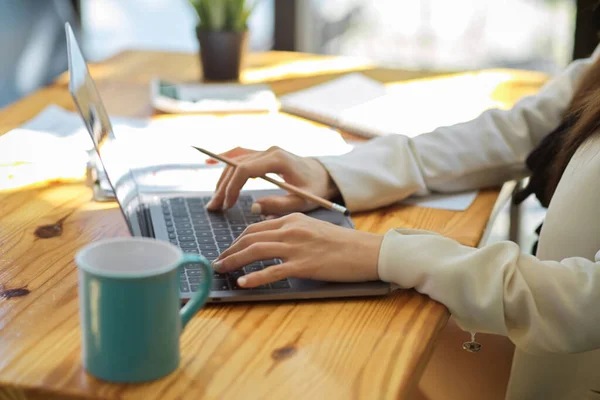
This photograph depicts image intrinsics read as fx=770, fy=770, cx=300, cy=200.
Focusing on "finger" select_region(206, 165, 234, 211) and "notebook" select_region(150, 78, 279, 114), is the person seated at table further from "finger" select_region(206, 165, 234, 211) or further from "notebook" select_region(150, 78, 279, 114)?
"notebook" select_region(150, 78, 279, 114)

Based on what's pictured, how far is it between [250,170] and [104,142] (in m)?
0.21

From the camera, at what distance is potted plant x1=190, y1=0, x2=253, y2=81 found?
1719 mm

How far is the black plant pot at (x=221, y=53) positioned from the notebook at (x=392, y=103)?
200 millimetres

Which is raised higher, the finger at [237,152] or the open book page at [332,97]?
the finger at [237,152]

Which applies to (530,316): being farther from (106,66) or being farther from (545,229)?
(106,66)

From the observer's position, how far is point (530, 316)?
811 millimetres

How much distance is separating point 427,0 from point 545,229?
197 centimetres

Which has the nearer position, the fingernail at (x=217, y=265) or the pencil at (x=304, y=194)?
the fingernail at (x=217, y=265)

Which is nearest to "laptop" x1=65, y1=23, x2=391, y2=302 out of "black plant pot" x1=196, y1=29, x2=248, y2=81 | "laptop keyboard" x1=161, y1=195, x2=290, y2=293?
"laptop keyboard" x1=161, y1=195, x2=290, y2=293

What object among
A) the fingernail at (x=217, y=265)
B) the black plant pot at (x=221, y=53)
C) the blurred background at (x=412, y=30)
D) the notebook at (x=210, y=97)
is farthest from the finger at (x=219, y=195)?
the blurred background at (x=412, y=30)

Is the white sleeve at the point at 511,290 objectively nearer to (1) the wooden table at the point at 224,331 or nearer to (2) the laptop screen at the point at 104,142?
(1) the wooden table at the point at 224,331

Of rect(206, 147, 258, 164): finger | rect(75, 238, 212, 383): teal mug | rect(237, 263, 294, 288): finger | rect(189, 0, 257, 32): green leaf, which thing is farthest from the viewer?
rect(189, 0, 257, 32): green leaf

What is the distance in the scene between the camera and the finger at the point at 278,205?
1042 mm

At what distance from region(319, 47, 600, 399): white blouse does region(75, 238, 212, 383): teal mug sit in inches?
10.7
